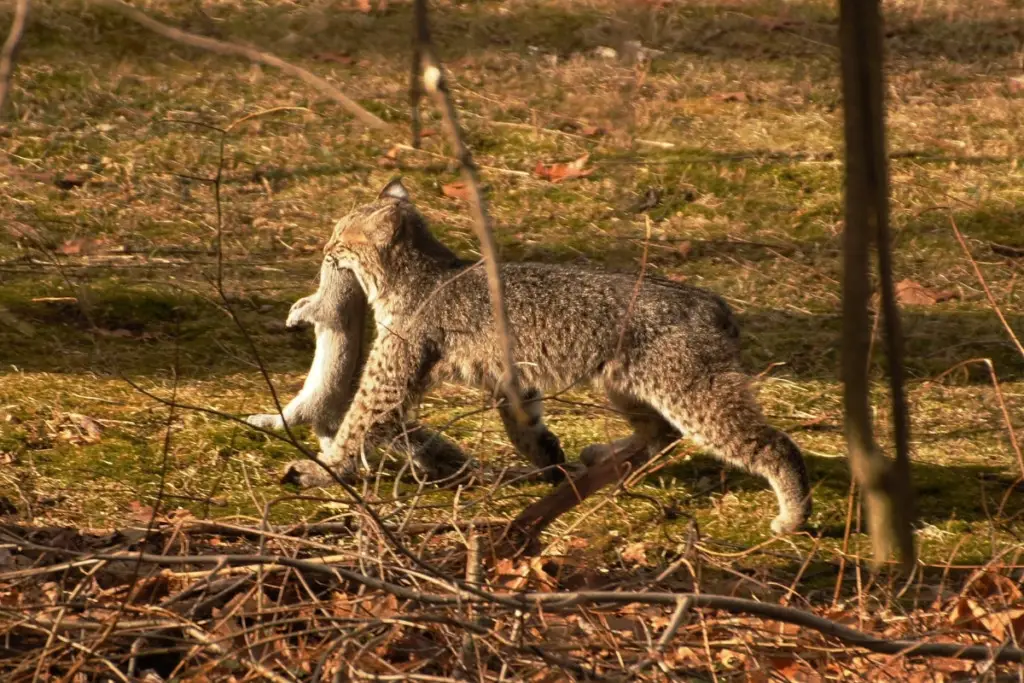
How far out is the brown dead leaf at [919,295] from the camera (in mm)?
8109

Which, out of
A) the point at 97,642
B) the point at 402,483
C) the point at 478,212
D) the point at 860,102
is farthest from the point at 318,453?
the point at 478,212

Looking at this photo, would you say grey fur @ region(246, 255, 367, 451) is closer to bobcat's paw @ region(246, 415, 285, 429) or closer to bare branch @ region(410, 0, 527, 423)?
bobcat's paw @ region(246, 415, 285, 429)

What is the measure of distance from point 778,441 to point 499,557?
1.43 metres

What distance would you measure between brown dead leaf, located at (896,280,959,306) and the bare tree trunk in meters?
5.10

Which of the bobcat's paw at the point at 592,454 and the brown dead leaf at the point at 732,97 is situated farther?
the brown dead leaf at the point at 732,97

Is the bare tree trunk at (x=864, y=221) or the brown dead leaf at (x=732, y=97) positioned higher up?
the bare tree trunk at (x=864, y=221)

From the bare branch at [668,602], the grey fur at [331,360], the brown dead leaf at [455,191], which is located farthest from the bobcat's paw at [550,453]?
the brown dead leaf at [455,191]

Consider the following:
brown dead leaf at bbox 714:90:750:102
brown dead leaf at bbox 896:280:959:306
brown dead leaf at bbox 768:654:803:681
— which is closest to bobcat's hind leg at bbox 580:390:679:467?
brown dead leaf at bbox 768:654:803:681

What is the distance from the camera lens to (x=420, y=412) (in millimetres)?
6688

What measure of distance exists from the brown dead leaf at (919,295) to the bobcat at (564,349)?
114 inches

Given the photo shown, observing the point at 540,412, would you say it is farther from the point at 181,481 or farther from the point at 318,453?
the point at 181,481

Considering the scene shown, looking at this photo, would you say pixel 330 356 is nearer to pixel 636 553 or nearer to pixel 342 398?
pixel 342 398

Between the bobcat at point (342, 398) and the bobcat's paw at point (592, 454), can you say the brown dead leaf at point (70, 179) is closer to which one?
the bobcat at point (342, 398)

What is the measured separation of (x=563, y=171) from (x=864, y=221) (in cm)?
696
